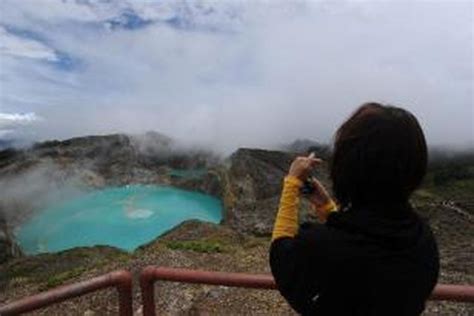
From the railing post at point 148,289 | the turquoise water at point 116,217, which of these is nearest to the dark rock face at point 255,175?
the turquoise water at point 116,217

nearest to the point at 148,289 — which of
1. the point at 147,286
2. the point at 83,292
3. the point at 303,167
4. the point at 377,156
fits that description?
the point at 147,286

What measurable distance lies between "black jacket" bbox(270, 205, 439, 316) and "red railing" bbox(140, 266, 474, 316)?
104 centimetres

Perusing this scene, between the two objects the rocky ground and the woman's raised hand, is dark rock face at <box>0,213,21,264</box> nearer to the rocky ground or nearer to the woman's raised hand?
the rocky ground

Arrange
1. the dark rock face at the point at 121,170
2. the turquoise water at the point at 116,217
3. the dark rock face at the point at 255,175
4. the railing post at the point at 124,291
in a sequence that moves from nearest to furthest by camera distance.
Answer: the railing post at the point at 124,291
the turquoise water at the point at 116,217
the dark rock face at the point at 255,175
the dark rock face at the point at 121,170

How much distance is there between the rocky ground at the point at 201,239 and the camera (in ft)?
38.8

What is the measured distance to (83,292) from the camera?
139 inches

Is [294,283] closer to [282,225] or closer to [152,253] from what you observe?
[282,225]

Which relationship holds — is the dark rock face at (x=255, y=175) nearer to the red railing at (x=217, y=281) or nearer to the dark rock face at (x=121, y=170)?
the dark rock face at (x=121, y=170)

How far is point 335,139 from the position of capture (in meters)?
2.35

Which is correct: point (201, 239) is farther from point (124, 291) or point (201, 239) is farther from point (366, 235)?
point (366, 235)

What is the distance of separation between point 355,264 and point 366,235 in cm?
10

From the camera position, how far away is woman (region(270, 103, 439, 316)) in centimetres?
227

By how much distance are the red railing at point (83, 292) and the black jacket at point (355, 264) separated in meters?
1.40

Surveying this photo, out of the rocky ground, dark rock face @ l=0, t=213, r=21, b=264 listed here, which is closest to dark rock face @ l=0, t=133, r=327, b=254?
the rocky ground
